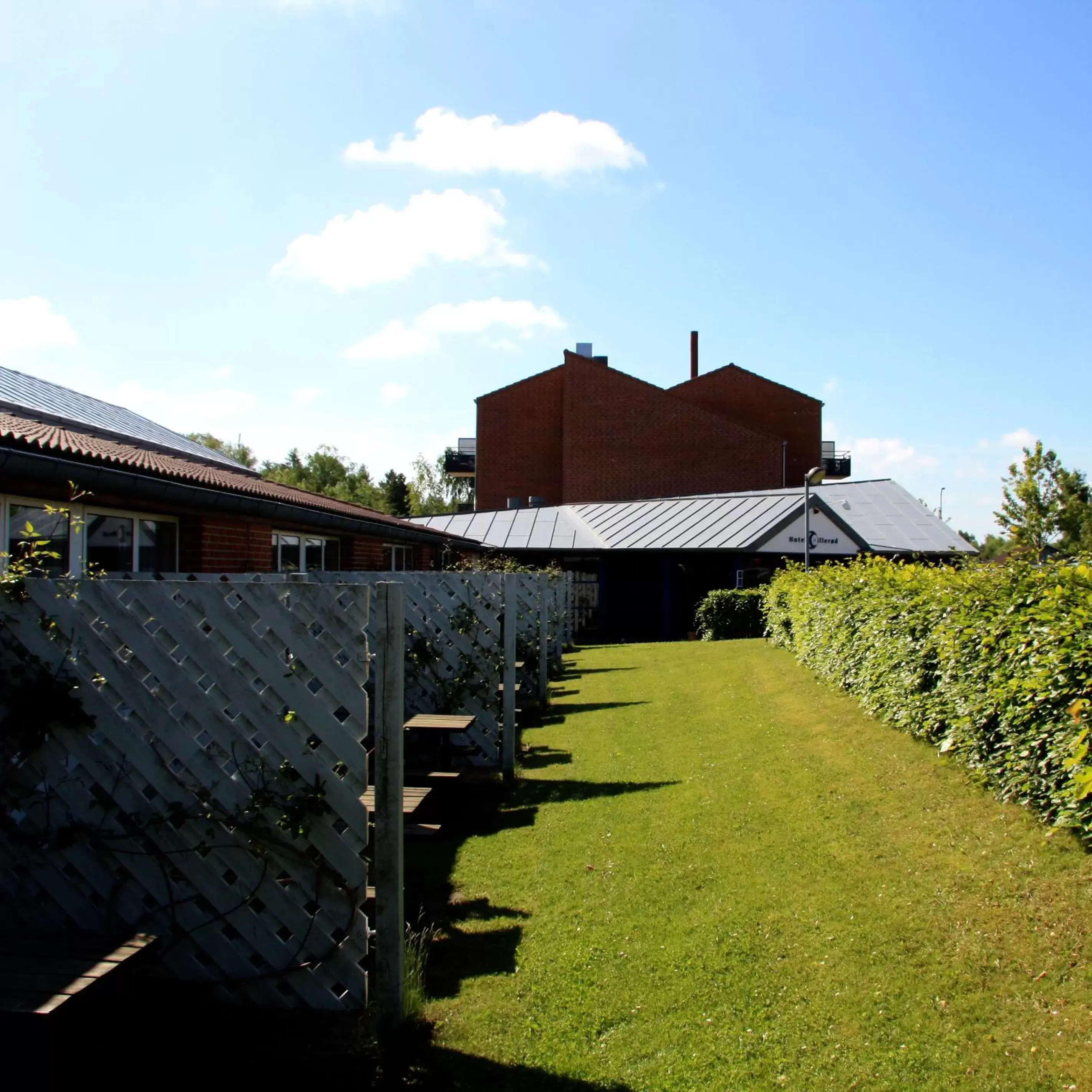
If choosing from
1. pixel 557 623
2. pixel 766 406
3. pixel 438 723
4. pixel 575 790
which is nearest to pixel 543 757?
pixel 575 790

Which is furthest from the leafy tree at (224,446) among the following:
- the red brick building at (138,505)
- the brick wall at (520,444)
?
the red brick building at (138,505)

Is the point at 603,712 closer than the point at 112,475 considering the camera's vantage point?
No

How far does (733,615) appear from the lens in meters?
24.2

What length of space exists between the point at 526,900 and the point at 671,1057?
1796 millimetres

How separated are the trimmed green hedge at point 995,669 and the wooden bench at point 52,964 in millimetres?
3933

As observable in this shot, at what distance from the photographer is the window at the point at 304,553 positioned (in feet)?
38.5

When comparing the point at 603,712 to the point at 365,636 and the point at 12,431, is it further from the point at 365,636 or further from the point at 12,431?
the point at 365,636

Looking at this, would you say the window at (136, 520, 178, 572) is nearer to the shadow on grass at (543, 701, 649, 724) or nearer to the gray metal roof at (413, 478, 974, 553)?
the shadow on grass at (543, 701, 649, 724)

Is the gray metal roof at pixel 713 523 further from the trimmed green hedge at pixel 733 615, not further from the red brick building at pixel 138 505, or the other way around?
the red brick building at pixel 138 505

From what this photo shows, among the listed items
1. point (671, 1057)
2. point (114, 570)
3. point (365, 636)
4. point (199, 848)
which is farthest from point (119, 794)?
point (114, 570)

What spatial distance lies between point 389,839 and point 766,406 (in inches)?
1802

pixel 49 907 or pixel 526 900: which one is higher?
pixel 49 907

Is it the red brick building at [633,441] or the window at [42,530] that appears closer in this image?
the window at [42,530]

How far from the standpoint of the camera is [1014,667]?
5.59 meters
